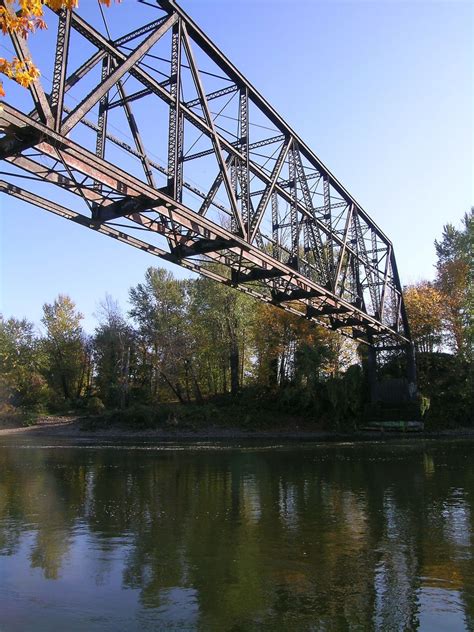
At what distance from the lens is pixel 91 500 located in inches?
642

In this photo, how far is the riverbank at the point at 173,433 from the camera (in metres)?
43.8

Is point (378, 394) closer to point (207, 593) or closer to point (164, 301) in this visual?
point (164, 301)

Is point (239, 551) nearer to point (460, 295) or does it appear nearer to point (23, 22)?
point (23, 22)

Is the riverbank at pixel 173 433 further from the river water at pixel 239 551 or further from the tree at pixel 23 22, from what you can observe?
the tree at pixel 23 22

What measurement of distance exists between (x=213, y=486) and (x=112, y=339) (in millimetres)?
50479

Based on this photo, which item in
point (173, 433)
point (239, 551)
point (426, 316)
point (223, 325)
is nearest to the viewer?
point (239, 551)

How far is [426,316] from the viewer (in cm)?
5138

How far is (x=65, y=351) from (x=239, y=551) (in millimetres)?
68083

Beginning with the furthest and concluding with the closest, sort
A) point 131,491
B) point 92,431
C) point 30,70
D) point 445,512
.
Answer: point 92,431 → point 131,491 → point 445,512 → point 30,70

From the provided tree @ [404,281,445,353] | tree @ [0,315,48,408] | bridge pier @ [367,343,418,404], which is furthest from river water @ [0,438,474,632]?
tree @ [0,315,48,408]

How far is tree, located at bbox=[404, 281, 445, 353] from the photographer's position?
51.2 metres

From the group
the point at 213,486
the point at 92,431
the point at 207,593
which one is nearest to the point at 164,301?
the point at 92,431

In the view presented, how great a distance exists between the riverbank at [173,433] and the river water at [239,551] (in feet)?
73.8

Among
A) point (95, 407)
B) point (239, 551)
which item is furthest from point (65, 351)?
point (239, 551)
